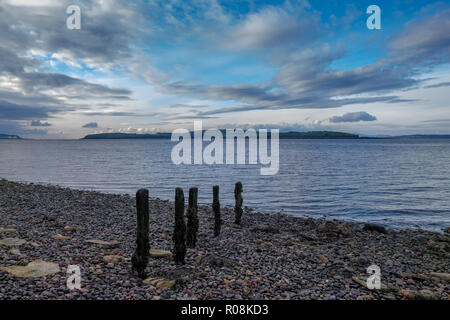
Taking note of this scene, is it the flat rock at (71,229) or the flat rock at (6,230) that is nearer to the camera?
the flat rock at (6,230)

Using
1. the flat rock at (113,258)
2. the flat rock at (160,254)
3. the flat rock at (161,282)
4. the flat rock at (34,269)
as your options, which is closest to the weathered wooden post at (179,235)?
the flat rock at (160,254)

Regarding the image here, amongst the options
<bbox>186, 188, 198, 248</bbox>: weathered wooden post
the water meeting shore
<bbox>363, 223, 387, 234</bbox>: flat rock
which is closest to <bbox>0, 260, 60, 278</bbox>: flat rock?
the water meeting shore

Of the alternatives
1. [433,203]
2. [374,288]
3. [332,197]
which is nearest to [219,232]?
[374,288]

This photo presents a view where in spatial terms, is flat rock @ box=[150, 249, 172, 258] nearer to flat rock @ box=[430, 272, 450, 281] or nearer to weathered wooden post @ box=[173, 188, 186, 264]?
weathered wooden post @ box=[173, 188, 186, 264]

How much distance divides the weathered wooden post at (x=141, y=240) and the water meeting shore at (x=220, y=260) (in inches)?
14.5

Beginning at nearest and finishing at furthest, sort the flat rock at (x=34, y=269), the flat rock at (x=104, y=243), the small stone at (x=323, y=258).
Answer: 1. the flat rock at (x=34, y=269)
2. the small stone at (x=323, y=258)
3. the flat rock at (x=104, y=243)

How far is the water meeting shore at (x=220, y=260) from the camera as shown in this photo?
8.27 meters

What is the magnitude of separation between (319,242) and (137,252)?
Result: 1037 cm

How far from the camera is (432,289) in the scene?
384 inches

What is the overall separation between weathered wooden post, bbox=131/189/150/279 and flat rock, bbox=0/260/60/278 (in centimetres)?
234

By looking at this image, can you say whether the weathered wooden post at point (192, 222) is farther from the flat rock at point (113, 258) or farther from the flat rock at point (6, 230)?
the flat rock at point (6, 230)

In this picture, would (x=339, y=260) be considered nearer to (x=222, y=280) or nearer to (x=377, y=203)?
(x=222, y=280)

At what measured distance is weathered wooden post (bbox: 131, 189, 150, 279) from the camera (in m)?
9.20
